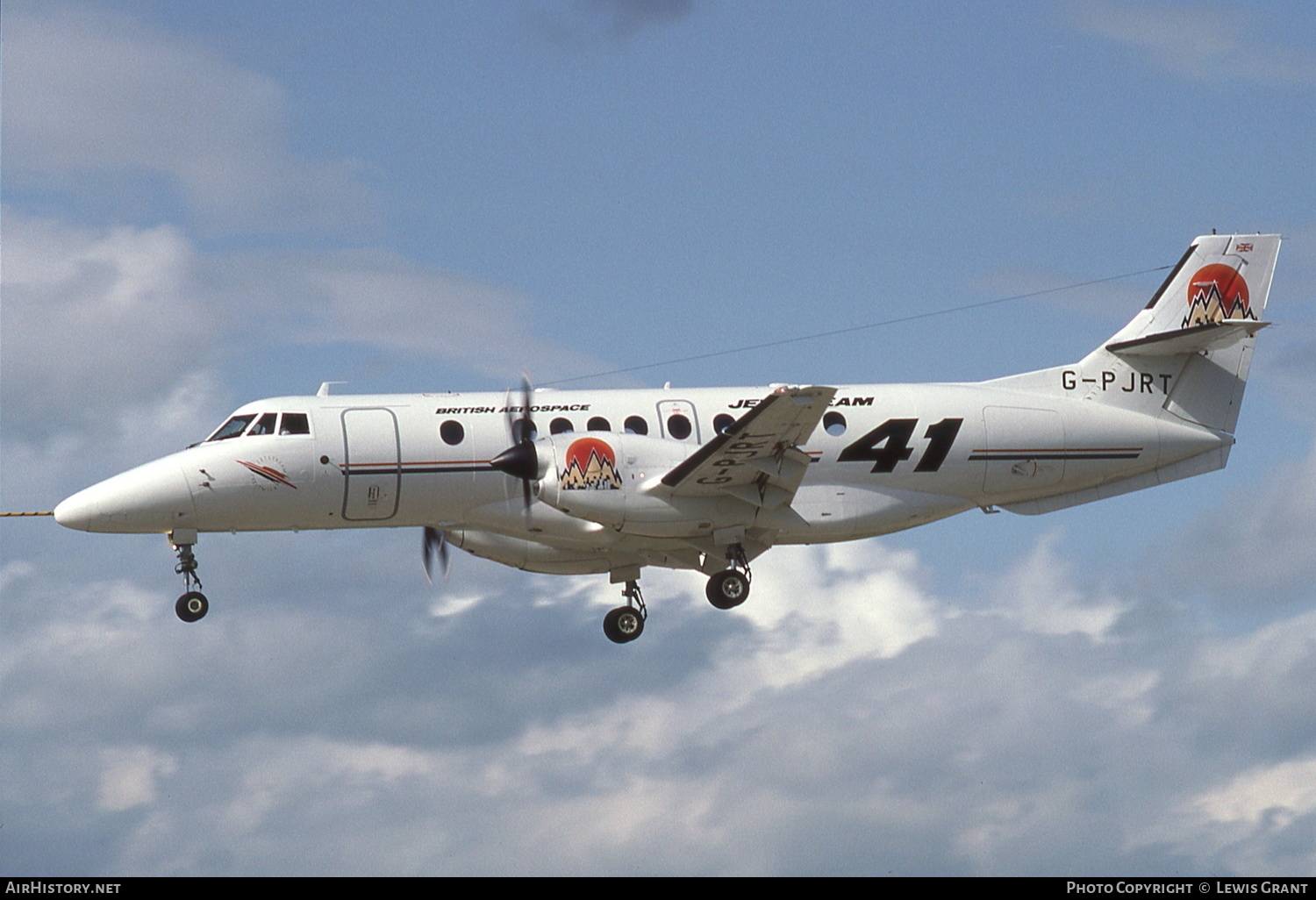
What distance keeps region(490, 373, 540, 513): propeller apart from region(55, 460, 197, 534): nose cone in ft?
17.5

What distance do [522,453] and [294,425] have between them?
166 inches

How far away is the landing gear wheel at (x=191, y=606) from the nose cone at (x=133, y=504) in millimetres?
1302

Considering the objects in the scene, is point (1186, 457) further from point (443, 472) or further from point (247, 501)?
point (247, 501)

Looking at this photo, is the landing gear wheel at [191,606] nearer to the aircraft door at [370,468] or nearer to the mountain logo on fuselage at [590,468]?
the aircraft door at [370,468]

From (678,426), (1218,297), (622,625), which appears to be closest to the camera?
(678,426)

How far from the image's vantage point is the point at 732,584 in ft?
112

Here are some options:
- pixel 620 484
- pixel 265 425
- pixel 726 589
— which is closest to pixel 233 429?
pixel 265 425

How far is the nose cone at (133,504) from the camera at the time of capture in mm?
33062

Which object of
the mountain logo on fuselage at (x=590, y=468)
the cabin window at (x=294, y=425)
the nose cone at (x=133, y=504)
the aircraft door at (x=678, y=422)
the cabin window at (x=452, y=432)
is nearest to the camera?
the mountain logo on fuselage at (x=590, y=468)

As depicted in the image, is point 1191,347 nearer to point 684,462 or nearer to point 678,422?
point 678,422

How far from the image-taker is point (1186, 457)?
120 feet

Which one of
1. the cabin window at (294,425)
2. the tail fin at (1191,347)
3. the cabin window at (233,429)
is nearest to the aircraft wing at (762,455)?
the tail fin at (1191,347)

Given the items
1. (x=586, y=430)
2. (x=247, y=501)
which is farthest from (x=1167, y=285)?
(x=247, y=501)

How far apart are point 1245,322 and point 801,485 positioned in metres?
8.82
